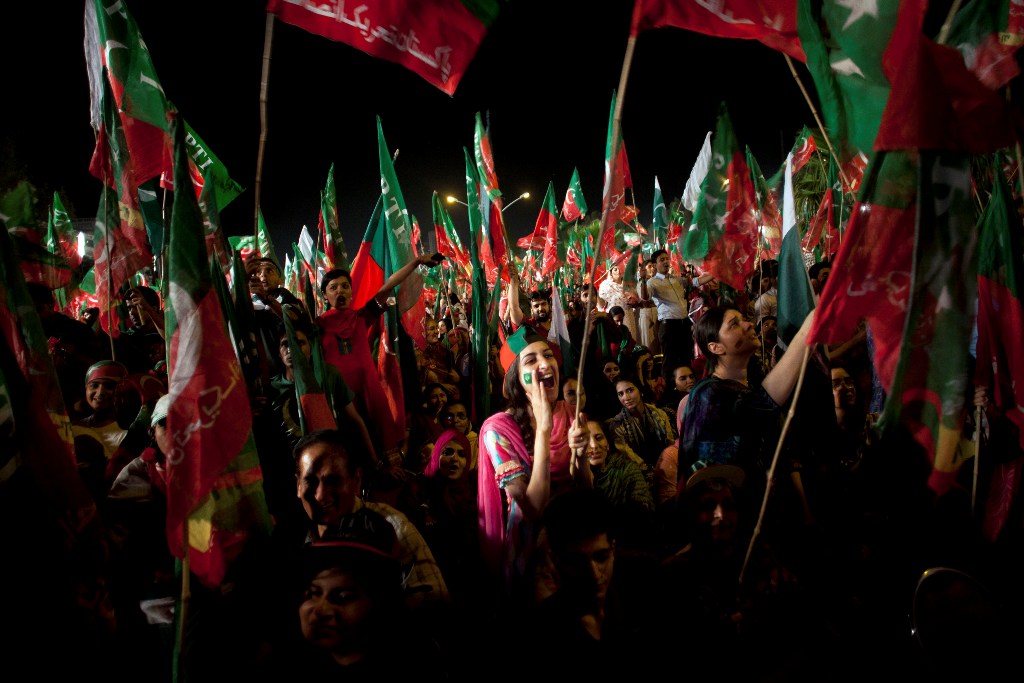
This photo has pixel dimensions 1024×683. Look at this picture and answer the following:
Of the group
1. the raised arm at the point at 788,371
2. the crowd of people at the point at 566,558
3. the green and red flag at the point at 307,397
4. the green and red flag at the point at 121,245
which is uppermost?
the green and red flag at the point at 121,245

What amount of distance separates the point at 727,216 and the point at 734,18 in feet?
9.39

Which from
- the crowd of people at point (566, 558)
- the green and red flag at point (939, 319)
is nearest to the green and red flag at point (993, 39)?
the green and red flag at point (939, 319)

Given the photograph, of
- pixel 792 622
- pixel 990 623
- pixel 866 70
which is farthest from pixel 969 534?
pixel 866 70

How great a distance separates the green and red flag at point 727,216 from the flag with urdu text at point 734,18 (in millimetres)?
2634

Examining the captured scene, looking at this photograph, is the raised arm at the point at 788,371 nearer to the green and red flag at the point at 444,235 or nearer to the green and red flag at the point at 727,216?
the green and red flag at the point at 727,216

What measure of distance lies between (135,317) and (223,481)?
5.84 metres

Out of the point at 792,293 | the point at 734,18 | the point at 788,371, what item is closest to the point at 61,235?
the point at 734,18

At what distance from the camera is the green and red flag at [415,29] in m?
2.73

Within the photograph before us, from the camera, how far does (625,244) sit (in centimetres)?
1009

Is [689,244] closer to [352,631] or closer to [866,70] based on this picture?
[866,70]

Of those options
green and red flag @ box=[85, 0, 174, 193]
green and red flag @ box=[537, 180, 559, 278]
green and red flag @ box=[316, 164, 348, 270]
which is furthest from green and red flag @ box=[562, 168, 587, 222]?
green and red flag @ box=[85, 0, 174, 193]

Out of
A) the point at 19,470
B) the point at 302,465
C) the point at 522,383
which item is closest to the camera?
the point at 19,470

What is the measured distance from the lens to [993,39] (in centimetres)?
307

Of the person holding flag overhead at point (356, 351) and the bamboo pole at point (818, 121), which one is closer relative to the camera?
the bamboo pole at point (818, 121)
